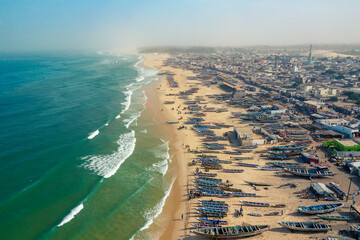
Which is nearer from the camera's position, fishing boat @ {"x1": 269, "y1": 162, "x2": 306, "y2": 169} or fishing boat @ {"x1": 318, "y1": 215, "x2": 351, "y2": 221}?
fishing boat @ {"x1": 318, "y1": 215, "x2": 351, "y2": 221}

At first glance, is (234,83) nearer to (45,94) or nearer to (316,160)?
(316,160)

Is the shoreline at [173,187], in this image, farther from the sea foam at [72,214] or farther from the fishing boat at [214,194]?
the sea foam at [72,214]

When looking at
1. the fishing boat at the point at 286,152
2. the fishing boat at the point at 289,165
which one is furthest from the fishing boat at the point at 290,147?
the fishing boat at the point at 289,165

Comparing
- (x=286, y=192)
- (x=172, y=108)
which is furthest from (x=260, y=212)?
(x=172, y=108)

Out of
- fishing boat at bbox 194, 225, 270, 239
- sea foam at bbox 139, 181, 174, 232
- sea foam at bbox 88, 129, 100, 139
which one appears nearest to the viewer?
fishing boat at bbox 194, 225, 270, 239

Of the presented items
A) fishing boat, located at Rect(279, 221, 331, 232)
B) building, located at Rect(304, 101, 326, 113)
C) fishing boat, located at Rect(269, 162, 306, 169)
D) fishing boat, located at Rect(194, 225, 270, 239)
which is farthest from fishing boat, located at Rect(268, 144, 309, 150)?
building, located at Rect(304, 101, 326, 113)

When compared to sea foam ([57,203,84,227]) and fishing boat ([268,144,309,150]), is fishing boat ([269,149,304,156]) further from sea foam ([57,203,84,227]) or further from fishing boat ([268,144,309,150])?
sea foam ([57,203,84,227])
